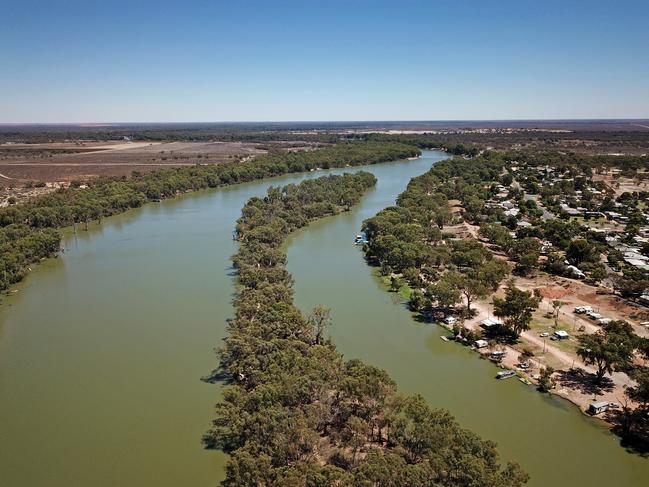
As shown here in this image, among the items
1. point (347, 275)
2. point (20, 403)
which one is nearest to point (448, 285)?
point (347, 275)

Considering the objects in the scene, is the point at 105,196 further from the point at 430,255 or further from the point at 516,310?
the point at 516,310

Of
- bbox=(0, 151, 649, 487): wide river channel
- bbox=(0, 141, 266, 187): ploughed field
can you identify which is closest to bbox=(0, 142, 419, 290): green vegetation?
bbox=(0, 151, 649, 487): wide river channel

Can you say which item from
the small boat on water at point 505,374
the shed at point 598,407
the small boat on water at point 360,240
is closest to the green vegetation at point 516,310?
the small boat on water at point 505,374

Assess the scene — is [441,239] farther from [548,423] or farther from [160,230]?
[160,230]

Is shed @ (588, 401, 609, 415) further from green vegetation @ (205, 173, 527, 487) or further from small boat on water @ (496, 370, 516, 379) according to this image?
green vegetation @ (205, 173, 527, 487)

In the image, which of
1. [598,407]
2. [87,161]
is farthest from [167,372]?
[87,161]

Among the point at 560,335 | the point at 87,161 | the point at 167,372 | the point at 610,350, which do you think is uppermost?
the point at 87,161

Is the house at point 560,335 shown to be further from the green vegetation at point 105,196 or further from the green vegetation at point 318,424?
the green vegetation at point 105,196
